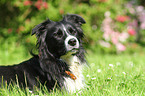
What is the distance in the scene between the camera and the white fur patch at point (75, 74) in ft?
11.3

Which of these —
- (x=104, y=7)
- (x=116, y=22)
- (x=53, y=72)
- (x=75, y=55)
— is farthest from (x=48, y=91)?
(x=116, y=22)

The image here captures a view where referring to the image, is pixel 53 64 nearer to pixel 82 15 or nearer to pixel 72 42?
pixel 72 42

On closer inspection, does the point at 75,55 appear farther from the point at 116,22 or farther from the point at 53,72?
the point at 116,22

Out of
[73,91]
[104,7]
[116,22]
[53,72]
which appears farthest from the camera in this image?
[116,22]

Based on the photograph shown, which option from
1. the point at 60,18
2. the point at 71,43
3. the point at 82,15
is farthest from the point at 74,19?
the point at 60,18

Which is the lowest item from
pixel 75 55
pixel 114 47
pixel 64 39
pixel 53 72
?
pixel 114 47

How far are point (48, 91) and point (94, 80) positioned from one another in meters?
0.87

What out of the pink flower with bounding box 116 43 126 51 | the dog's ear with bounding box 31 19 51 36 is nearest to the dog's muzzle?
the dog's ear with bounding box 31 19 51 36

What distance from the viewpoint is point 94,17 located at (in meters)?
11.4

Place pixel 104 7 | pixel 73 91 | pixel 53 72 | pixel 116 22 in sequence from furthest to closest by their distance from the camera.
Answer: pixel 116 22 < pixel 104 7 < pixel 53 72 < pixel 73 91

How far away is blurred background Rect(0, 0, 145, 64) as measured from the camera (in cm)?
1008

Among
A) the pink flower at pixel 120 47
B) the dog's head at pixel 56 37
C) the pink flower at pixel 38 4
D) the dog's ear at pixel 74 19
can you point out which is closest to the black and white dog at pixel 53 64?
the dog's head at pixel 56 37

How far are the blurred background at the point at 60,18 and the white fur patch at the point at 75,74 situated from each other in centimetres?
612

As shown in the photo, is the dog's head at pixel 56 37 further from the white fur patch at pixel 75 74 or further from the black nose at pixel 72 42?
the white fur patch at pixel 75 74
